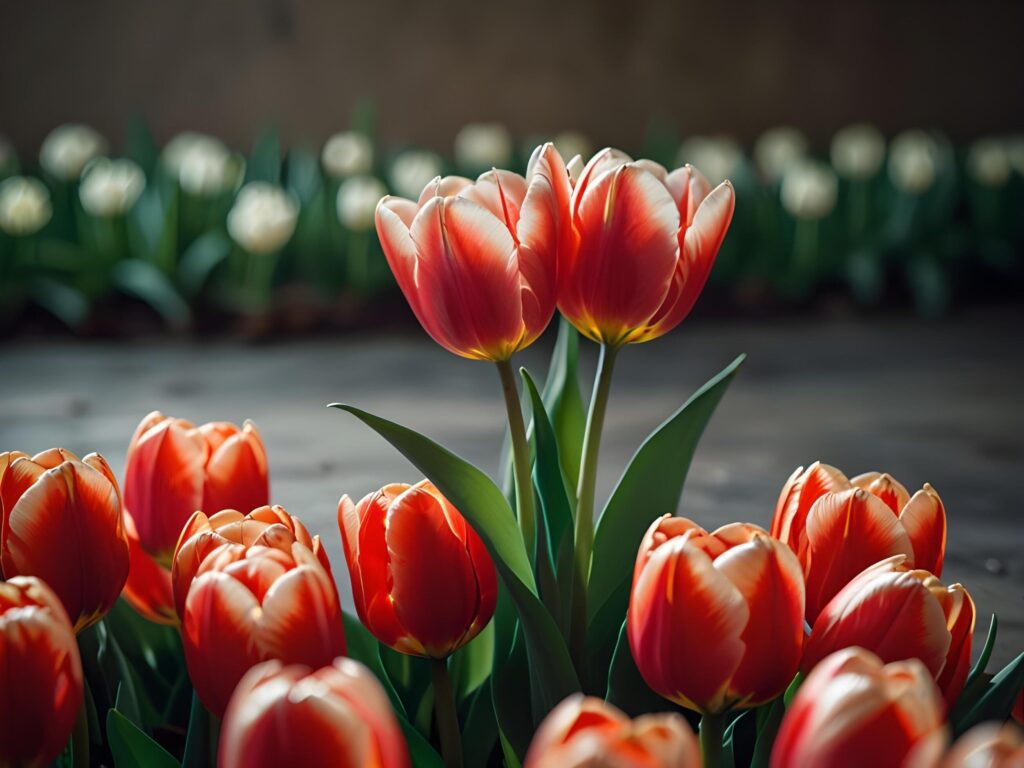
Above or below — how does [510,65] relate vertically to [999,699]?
above

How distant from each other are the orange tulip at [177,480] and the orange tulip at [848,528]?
11.3 inches

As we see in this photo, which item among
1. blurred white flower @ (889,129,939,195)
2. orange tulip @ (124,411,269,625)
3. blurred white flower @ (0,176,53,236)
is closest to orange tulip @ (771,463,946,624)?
orange tulip @ (124,411,269,625)

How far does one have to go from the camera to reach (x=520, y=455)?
567 millimetres

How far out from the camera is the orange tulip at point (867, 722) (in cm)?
34

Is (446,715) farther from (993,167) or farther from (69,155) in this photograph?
(993,167)

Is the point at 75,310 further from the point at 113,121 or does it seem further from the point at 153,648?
the point at 153,648

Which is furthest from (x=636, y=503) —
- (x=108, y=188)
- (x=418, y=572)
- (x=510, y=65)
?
(x=510, y=65)

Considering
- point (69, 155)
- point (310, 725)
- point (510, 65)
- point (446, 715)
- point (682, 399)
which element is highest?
point (510, 65)

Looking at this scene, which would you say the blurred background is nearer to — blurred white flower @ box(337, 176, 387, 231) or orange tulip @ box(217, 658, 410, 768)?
blurred white flower @ box(337, 176, 387, 231)

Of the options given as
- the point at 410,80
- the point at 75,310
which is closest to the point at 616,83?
the point at 410,80

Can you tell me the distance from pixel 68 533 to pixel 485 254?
8.9 inches

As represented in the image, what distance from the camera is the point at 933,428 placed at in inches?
75.7

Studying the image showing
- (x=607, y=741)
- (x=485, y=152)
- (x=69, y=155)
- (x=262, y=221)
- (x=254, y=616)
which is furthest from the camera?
(x=485, y=152)

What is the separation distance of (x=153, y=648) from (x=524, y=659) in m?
0.24
